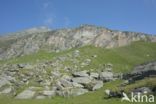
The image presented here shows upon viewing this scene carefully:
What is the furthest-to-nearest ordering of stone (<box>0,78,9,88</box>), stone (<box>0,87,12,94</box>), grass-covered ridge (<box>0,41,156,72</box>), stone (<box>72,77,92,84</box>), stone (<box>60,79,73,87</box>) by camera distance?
grass-covered ridge (<box>0,41,156,72</box>)
stone (<box>0,78,9,88</box>)
stone (<box>72,77,92,84</box>)
stone (<box>60,79,73,87</box>)
stone (<box>0,87,12,94</box>)

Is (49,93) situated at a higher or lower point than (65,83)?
lower

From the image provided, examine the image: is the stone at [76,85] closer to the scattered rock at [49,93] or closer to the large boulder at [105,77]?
the scattered rock at [49,93]

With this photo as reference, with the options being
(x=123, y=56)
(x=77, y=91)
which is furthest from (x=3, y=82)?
(x=123, y=56)

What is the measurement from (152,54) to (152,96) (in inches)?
4725

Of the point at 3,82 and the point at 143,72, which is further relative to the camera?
the point at 3,82

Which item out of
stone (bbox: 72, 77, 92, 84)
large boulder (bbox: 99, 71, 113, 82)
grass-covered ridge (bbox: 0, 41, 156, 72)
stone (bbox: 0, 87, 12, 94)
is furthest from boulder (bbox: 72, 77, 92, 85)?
grass-covered ridge (bbox: 0, 41, 156, 72)

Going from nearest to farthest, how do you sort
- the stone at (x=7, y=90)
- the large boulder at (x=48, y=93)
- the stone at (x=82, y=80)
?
the large boulder at (x=48, y=93), the stone at (x=7, y=90), the stone at (x=82, y=80)

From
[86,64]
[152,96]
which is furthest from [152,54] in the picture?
[152,96]

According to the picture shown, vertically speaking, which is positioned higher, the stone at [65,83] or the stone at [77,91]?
the stone at [65,83]

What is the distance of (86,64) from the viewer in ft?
447

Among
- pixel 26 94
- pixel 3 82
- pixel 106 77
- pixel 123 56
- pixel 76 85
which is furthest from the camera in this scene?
pixel 123 56

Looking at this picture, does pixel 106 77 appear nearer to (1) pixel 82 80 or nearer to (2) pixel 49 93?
(1) pixel 82 80

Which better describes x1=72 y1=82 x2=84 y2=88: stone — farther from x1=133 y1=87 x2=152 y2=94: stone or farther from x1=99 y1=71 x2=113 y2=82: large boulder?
x1=133 y1=87 x2=152 y2=94: stone

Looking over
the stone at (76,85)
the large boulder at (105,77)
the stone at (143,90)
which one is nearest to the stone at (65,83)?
the stone at (76,85)
